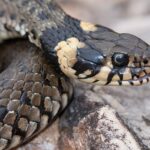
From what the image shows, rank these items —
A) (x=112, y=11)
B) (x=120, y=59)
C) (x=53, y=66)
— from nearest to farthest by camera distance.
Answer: (x=120, y=59) < (x=53, y=66) < (x=112, y=11)

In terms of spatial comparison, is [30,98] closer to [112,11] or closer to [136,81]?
[136,81]

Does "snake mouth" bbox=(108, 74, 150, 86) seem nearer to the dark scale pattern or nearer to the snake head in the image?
the snake head

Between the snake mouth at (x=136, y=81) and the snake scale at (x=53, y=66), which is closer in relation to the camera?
the snake scale at (x=53, y=66)

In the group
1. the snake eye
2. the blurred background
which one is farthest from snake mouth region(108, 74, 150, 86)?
the blurred background

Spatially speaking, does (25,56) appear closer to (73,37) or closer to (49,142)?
(73,37)

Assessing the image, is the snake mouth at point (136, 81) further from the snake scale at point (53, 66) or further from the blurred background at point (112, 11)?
the blurred background at point (112, 11)

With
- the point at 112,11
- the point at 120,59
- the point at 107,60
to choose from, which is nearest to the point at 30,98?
Answer: the point at 107,60

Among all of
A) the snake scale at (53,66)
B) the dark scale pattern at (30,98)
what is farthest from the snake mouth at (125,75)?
the dark scale pattern at (30,98)

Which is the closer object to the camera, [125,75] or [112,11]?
[125,75]
